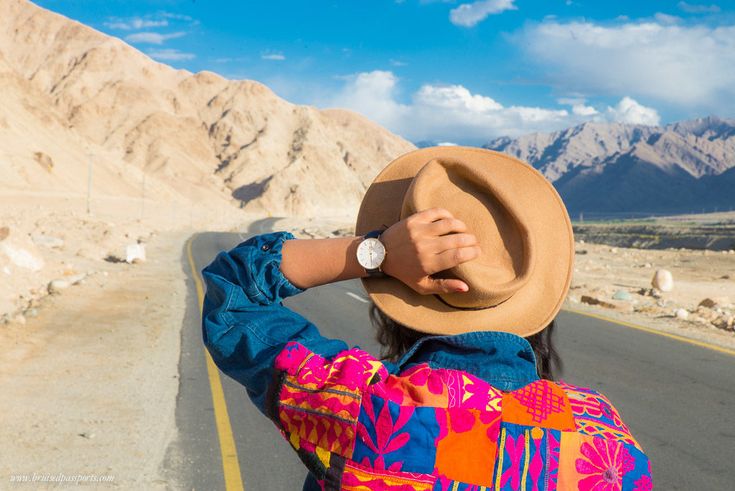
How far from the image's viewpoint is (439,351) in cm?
143

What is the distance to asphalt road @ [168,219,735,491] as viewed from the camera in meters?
5.45

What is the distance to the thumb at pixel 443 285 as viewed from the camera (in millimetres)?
1343

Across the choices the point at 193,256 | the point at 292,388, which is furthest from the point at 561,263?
the point at 193,256

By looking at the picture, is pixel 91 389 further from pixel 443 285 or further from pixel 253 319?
pixel 443 285

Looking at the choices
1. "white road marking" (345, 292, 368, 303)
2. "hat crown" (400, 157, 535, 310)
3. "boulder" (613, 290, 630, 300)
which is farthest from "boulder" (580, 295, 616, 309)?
"hat crown" (400, 157, 535, 310)

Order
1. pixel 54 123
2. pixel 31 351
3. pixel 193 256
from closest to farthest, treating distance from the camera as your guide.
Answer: pixel 31 351
pixel 193 256
pixel 54 123

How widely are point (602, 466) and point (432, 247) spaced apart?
51 cm

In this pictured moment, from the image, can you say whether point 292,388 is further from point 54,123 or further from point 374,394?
point 54,123

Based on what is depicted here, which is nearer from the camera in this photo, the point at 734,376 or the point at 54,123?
the point at 734,376

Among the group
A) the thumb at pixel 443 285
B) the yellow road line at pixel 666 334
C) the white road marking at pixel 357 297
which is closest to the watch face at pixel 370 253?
the thumb at pixel 443 285

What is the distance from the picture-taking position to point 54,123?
258 ft

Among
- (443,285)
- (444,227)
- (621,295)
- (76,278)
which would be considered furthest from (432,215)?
(76,278)

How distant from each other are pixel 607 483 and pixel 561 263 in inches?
18.0

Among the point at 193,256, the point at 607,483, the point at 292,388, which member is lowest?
the point at 193,256
